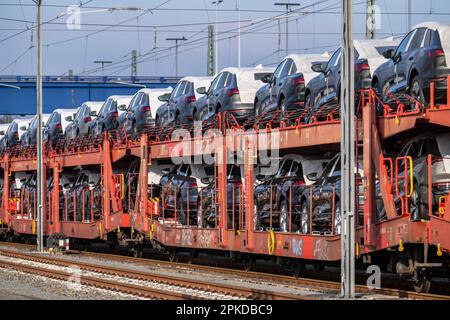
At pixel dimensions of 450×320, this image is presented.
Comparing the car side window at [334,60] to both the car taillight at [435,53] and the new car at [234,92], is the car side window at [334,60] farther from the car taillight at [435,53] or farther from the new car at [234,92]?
the new car at [234,92]

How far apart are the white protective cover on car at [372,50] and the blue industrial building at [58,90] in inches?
1818

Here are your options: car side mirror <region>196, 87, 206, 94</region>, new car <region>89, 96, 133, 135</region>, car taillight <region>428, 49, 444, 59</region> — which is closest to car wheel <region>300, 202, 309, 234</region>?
car taillight <region>428, 49, 444, 59</region>

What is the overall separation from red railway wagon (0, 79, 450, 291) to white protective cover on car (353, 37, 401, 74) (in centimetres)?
116

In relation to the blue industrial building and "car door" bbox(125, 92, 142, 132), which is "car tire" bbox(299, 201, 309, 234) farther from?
the blue industrial building

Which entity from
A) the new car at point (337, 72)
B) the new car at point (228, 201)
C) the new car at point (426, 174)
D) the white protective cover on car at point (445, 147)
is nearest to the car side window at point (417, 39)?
the new car at point (426, 174)

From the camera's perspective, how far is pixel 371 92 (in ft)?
62.3

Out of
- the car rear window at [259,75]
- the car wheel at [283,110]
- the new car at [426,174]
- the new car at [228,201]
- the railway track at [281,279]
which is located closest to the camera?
the new car at [426,174]

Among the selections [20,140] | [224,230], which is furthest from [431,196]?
[20,140]

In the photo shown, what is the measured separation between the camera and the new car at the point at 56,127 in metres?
39.7

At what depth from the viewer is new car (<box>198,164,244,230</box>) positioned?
80.7 ft

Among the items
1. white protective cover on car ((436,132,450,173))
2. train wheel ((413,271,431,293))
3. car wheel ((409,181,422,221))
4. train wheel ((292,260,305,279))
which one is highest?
white protective cover on car ((436,132,450,173))

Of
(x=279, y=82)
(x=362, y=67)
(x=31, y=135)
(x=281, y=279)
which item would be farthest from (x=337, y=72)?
(x=31, y=135)

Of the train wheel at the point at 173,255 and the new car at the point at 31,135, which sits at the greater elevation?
the new car at the point at 31,135

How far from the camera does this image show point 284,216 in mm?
22344
